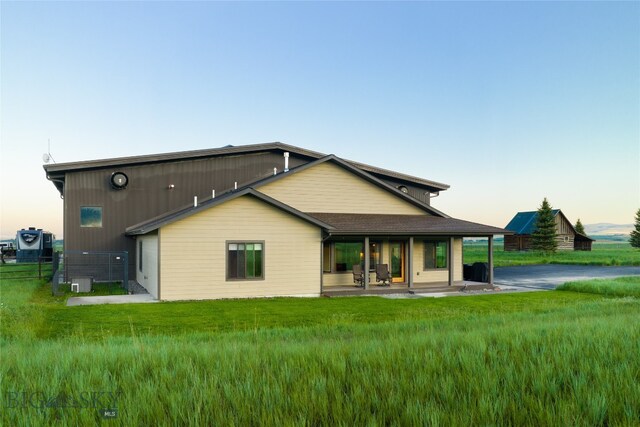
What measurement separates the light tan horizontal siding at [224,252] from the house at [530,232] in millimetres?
59775

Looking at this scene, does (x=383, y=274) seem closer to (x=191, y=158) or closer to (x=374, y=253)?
(x=374, y=253)

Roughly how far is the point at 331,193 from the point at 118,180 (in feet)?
36.3

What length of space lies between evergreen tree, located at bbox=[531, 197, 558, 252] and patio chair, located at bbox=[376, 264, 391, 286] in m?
48.9

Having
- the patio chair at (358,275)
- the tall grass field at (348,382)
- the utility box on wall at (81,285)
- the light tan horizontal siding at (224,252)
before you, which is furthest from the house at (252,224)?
the tall grass field at (348,382)

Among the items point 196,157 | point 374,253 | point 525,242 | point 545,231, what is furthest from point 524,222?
point 196,157

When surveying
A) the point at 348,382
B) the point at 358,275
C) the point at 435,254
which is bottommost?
the point at 358,275

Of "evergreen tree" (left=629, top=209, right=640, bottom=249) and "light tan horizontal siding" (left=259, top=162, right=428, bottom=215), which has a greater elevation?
"light tan horizontal siding" (left=259, top=162, right=428, bottom=215)

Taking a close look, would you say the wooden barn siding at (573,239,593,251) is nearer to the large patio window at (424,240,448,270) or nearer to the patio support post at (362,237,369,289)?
the large patio window at (424,240,448,270)

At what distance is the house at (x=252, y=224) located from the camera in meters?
18.0

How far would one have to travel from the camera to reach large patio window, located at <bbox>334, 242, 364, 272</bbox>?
21906mm

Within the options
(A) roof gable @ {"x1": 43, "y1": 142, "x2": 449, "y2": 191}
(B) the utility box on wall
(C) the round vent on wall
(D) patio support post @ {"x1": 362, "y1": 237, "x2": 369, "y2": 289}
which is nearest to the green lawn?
(A) roof gable @ {"x1": 43, "y1": 142, "x2": 449, "y2": 191}

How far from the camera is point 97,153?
102 feet

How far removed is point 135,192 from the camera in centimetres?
2409

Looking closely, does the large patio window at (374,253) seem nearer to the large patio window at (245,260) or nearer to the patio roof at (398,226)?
the patio roof at (398,226)
